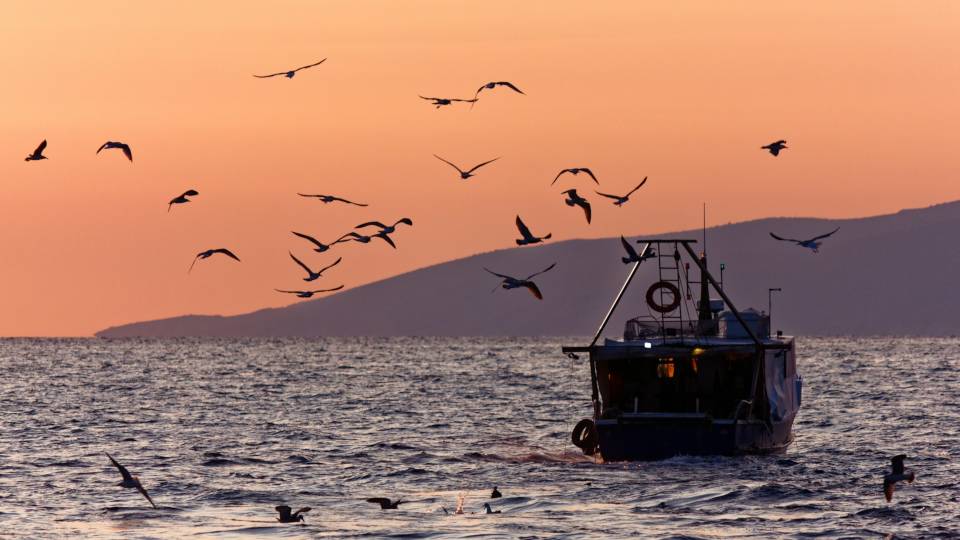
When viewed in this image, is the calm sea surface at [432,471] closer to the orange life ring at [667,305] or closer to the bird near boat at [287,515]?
the bird near boat at [287,515]

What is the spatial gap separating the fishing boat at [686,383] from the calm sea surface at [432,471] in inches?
33.7

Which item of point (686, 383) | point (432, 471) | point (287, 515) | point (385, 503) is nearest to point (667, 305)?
point (686, 383)

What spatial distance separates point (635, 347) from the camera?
54.4m

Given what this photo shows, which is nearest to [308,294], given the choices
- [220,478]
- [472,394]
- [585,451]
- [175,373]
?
[220,478]

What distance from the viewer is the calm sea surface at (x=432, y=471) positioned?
40.1m

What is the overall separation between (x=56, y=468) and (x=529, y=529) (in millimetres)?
21309

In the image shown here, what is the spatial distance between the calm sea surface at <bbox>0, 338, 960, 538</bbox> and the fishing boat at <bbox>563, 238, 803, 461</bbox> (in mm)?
856

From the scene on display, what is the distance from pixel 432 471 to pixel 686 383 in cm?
896

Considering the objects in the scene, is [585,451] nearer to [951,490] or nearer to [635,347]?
[635,347]

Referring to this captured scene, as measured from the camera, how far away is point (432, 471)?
54.0 metres

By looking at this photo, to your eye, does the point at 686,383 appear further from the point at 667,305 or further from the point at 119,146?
the point at 119,146

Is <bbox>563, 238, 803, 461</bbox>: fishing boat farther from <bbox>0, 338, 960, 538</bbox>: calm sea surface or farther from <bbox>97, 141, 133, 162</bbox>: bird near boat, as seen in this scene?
<bbox>97, 141, 133, 162</bbox>: bird near boat

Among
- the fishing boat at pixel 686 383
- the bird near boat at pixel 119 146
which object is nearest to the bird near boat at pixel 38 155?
the bird near boat at pixel 119 146

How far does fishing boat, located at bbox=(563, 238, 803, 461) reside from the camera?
52.8 meters
